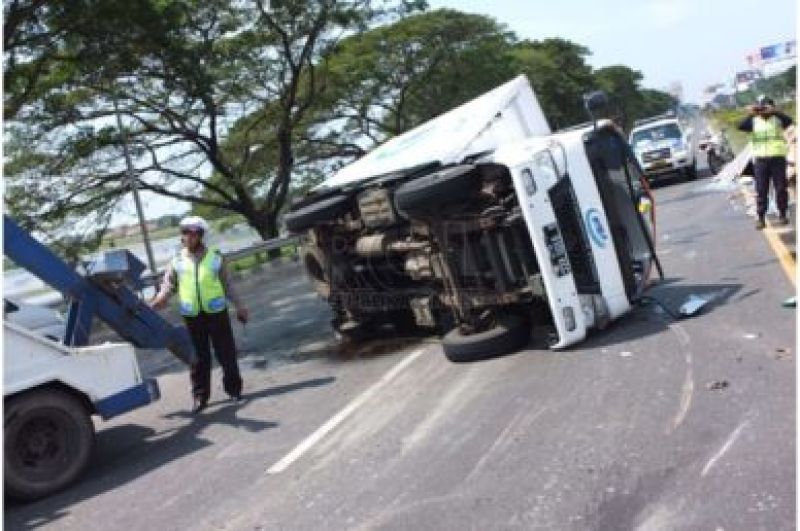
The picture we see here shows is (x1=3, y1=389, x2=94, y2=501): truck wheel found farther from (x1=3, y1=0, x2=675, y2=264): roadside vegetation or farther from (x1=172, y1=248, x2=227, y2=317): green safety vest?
(x1=3, y1=0, x2=675, y2=264): roadside vegetation

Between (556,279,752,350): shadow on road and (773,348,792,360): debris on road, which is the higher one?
(556,279,752,350): shadow on road

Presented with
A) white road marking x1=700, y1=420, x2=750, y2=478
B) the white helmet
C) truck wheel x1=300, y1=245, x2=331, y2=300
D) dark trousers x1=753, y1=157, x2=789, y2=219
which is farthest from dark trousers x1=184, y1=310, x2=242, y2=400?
dark trousers x1=753, y1=157, x2=789, y2=219

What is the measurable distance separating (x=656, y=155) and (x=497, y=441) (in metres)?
21.0

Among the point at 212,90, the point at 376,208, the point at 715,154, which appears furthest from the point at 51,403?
the point at 715,154

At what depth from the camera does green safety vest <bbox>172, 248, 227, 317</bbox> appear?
8.45 m

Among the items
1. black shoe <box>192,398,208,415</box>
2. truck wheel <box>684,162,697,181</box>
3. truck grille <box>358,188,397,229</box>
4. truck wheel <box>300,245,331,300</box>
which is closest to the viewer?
black shoe <box>192,398,208,415</box>

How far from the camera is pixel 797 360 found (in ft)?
20.6

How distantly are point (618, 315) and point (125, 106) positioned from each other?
836 inches

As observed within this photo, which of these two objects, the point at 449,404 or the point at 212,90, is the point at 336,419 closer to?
the point at 449,404

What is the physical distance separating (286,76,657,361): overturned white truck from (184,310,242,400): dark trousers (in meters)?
1.77

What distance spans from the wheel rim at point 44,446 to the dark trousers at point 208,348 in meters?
1.71

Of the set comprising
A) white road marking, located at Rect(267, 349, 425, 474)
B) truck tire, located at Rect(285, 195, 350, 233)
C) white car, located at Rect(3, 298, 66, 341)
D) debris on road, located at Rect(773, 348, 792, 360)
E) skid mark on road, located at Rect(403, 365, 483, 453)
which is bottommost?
debris on road, located at Rect(773, 348, 792, 360)

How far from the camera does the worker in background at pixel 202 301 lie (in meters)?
8.48

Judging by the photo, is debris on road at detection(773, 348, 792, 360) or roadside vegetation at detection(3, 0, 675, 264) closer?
debris on road at detection(773, 348, 792, 360)
